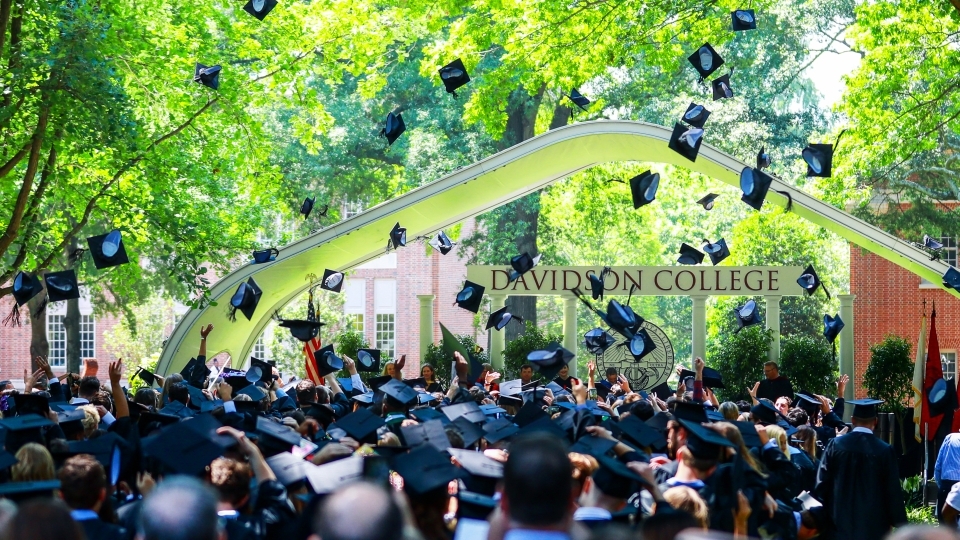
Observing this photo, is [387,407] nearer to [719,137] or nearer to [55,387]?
[55,387]

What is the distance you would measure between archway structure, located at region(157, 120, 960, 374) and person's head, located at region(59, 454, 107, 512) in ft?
36.7

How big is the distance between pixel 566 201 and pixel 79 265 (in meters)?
12.2

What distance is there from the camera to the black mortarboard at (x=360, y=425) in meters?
6.50

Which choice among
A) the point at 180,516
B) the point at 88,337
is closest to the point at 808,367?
the point at 180,516

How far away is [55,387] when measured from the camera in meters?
9.70

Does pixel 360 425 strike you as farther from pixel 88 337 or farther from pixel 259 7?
pixel 88 337

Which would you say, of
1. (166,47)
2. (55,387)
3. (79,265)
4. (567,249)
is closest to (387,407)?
(55,387)

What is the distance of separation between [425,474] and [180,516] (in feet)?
6.29

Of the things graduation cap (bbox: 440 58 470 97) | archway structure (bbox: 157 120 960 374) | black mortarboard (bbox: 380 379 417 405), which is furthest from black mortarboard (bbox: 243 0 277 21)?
black mortarboard (bbox: 380 379 417 405)

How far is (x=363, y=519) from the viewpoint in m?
2.51

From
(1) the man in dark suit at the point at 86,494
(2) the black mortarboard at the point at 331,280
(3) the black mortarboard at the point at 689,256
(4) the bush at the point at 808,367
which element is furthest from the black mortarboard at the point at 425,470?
(4) the bush at the point at 808,367

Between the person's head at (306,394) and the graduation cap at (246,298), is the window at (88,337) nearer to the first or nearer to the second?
the graduation cap at (246,298)

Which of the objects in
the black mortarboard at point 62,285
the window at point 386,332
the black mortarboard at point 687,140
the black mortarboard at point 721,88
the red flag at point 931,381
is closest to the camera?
the black mortarboard at point 62,285

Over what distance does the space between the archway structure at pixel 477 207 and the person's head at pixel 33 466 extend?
→ 1038 cm
